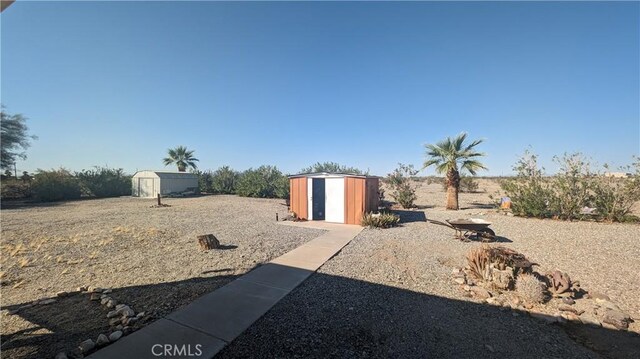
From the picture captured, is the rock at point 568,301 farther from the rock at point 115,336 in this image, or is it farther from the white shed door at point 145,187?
the white shed door at point 145,187

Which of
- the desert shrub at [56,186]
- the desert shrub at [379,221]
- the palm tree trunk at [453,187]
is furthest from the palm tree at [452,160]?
the desert shrub at [56,186]

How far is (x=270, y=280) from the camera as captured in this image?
6098mm

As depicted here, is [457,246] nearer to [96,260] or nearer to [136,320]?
[136,320]

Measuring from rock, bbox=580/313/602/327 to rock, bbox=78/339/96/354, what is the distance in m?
7.84

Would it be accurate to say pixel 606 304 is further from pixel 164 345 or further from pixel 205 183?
pixel 205 183

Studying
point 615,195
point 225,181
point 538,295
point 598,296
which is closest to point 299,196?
point 538,295

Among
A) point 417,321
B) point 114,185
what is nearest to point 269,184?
point 114,185

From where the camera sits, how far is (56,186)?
24906 millimetres

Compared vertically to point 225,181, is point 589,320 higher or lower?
lower

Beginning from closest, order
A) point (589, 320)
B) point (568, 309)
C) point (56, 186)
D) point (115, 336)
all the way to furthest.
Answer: point (115, 336) → point (589, 320) → point (568, 309) → point (56, 186)

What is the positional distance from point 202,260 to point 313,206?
755cm

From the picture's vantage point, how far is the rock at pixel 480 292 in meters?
5.44

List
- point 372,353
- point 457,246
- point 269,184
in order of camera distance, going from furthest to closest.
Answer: point 269,184 < point 457,246 < point 372,353

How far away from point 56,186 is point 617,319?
119ft
